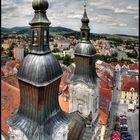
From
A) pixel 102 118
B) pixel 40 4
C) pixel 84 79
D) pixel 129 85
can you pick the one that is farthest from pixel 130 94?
pixel 40 4

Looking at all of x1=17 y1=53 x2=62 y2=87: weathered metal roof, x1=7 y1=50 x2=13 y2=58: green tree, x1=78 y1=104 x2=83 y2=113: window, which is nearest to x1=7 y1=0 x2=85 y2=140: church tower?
x1=17 y1=53 x2=62 y2=87: weathered metal roof

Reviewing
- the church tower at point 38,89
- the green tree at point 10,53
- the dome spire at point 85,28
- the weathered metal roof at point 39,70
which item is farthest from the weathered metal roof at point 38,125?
the green tree at point 10,53

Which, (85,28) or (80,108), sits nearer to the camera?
(85,28)

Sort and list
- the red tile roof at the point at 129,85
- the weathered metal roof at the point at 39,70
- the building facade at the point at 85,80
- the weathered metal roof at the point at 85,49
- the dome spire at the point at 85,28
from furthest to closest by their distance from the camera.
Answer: the red tile roof at the point at 129,85 → the dome spire at the point at 85,28 → the building facade at the point at 85,80 → the weathered metal roof at the point at 85,49 → the weathered metal roof at the point at 39,70

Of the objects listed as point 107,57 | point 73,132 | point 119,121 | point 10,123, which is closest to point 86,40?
point 73,132

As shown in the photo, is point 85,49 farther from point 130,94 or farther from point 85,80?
point 130,94

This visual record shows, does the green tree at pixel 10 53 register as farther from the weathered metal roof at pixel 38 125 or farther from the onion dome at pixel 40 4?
the onion dome at pixel 40 4

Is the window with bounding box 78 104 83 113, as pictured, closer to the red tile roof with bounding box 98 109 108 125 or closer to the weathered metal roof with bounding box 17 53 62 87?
the weathered metal roof with bounding box 17 53 62 87
